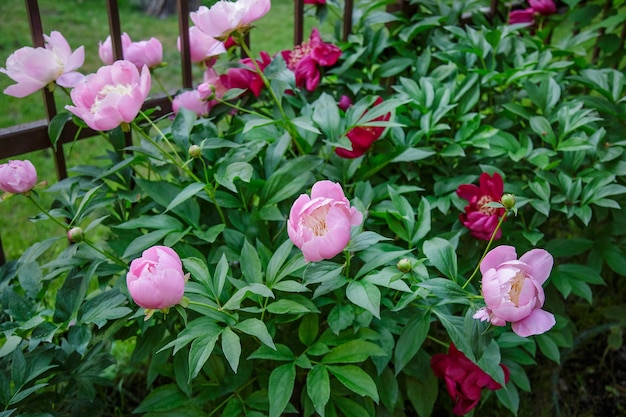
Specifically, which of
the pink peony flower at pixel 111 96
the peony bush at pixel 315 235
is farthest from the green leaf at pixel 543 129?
the pink peony flower at pixel 111 96

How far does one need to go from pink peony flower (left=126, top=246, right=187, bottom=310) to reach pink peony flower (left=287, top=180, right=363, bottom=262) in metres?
0.18

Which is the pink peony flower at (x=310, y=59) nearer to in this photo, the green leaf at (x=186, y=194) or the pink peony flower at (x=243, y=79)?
the pink peony flower at (x=243, y=79)

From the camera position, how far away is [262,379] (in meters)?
1.20

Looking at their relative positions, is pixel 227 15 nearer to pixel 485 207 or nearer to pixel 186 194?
pixel 186 194

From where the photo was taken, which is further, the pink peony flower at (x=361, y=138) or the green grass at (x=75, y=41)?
the green grass at (x=75, y=41)

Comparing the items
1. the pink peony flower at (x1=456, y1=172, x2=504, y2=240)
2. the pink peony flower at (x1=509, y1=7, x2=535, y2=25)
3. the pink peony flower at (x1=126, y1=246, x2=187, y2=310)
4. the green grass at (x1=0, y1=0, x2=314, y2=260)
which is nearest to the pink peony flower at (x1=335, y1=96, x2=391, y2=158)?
the pink peony flower at (x1=456, y1=172, x2=504, y2=240)

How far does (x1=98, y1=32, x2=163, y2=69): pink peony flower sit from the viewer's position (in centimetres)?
135

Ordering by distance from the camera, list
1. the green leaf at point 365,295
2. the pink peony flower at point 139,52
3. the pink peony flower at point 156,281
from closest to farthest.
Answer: the pink peony flower at point 156,281 < the green leaf at point 365,295 < the pink peony flower at point 139,52

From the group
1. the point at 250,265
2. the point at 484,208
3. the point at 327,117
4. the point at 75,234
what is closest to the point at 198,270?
the point at 250,265

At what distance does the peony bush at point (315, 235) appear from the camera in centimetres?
101

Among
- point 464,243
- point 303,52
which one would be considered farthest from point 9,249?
point 464,243

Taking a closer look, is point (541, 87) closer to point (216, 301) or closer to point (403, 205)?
point (403, 205)

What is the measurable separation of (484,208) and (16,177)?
0.86 m

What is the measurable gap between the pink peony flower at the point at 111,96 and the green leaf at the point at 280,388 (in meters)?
0.50
